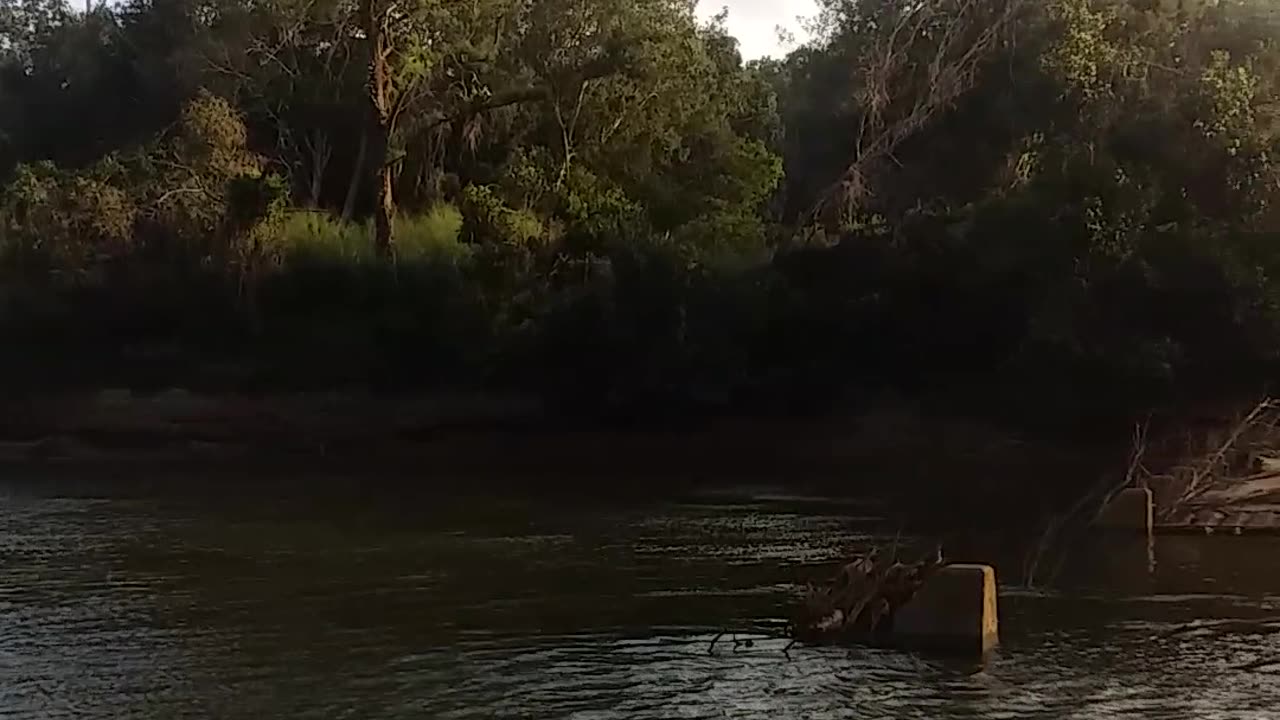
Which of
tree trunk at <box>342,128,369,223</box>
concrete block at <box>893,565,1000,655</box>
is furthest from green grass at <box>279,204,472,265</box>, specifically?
concrete block at <box>893,565,1000,655</box>

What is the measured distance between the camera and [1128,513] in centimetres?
2936

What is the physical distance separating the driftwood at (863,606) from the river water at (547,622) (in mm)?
465

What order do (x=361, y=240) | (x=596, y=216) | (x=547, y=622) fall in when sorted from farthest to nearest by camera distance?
(x=361, y=240) < (x=596, y=216) < (x=547, y=622)

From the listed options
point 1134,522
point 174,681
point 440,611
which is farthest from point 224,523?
point 1134,522

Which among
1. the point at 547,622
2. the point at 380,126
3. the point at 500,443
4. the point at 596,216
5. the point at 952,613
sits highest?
the point at 380,126

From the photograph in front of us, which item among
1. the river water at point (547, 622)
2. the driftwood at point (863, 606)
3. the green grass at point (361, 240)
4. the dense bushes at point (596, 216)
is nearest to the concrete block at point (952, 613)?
the driftwood at point (863, 606)

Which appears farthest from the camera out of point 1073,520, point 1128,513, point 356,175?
point 356,175

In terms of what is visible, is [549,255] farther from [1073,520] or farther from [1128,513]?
[1128,513]

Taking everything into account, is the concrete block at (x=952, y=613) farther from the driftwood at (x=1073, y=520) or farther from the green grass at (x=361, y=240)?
the green grass at (x=361, y=240)

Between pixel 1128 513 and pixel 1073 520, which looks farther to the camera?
pixel 1073 520

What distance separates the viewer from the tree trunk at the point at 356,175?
5419cm

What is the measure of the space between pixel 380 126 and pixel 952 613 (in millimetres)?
36631

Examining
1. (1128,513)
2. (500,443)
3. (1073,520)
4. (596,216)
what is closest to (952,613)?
(1128,513)

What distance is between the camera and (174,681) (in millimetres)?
19109
